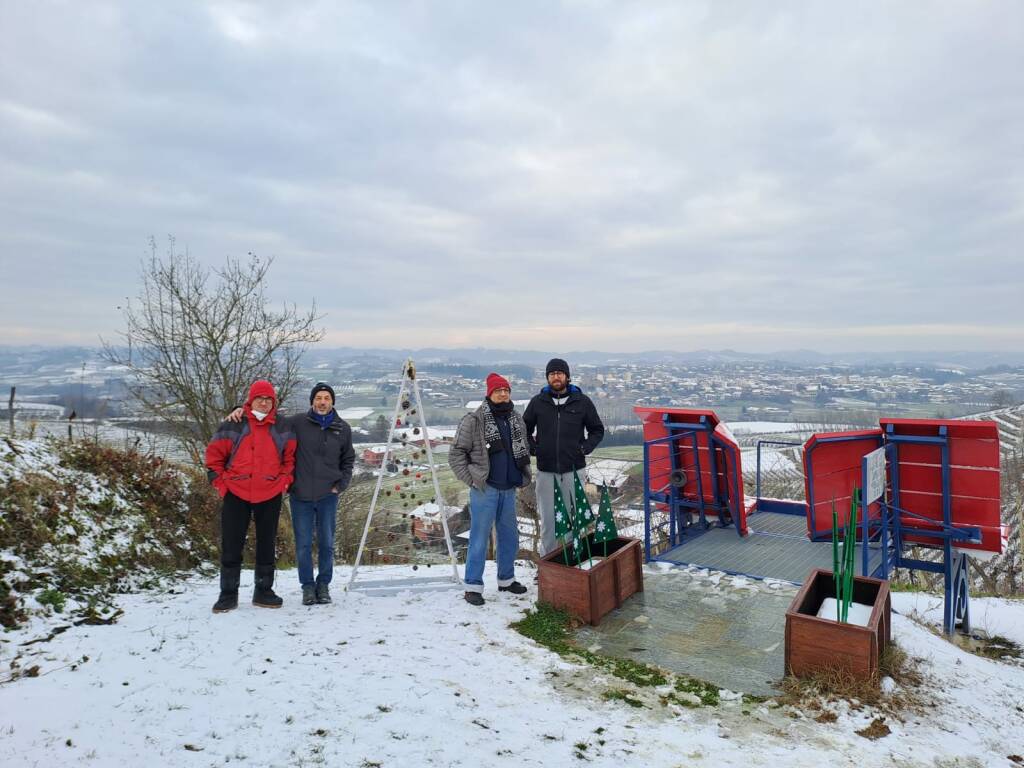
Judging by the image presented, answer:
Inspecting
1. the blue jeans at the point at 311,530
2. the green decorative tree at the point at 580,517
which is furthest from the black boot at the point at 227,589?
the green decorative tree at the point at 580,517

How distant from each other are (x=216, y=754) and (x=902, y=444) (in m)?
6.58

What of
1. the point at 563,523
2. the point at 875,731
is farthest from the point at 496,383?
the point at 875,731

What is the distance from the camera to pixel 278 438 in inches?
193

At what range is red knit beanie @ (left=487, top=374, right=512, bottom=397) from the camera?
5305 mm

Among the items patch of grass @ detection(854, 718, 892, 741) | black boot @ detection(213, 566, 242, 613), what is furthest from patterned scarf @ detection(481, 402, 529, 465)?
patch of grass @ detection(854, 718, 892, 741)

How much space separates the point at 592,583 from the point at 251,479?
9.70 ft

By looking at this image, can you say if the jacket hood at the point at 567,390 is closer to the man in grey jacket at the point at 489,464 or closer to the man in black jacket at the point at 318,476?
the man in grey jacket at the point at 489,464

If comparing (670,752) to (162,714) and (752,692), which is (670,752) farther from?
(162,714)

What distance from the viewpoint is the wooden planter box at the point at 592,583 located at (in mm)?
4921

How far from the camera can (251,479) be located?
475cm

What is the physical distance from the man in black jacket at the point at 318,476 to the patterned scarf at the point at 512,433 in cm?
124

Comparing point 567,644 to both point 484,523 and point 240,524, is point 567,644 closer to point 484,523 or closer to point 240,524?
point 484,523

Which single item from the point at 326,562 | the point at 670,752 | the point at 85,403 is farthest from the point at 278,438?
the point at 85,403

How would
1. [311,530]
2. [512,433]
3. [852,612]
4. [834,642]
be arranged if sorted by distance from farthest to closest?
[512,433]
[311,530]
[852,612]
[834,642]
